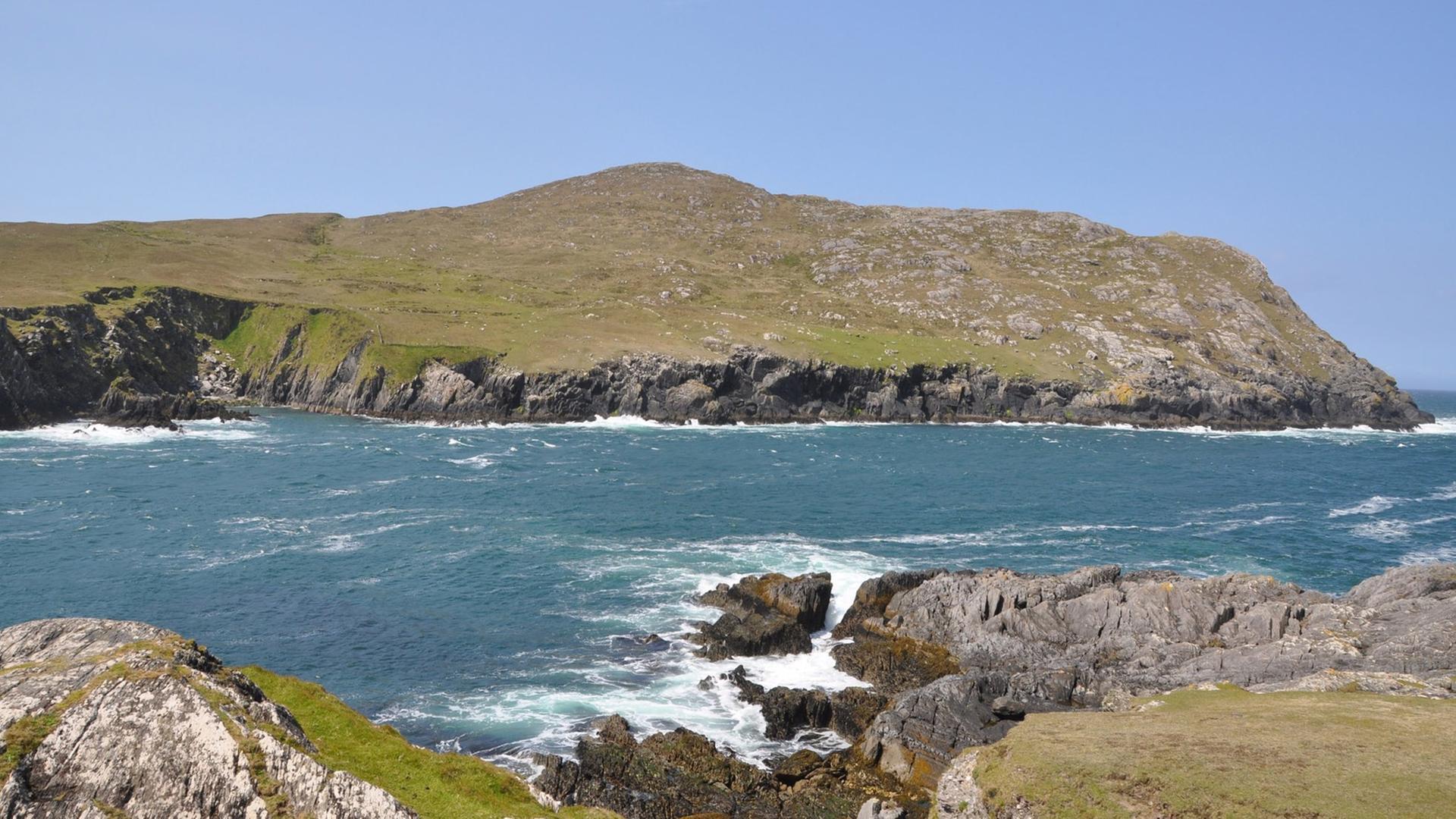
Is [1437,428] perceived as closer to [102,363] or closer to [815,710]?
[815,710]

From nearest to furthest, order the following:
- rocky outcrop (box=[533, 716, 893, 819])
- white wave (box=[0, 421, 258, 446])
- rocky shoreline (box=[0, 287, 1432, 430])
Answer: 1. rocky outcrop (box=[533, 716, 893, 819])
2. white wave (box=[0, 421, 258, 446])
3. rocky shoreline (box=[0, 287, 1432, 430])

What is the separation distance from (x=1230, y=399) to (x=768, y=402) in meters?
84.6

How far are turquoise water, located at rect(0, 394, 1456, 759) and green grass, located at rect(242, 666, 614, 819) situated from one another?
12.4 metres

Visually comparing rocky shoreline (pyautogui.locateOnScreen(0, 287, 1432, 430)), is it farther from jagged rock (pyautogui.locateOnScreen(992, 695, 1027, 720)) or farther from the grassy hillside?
jagged rock (pyautogui.locateOnScreen(992, 695, 1027, 720))

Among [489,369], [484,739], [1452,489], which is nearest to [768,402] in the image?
[489,369]

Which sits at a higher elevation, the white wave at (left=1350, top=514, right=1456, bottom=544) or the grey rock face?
the white wave at (left=1350, top=514, right=1456, bottom=544)

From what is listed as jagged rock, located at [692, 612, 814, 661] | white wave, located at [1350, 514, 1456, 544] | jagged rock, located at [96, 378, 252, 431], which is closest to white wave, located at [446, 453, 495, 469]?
jagged rock, located at [96, 378, 252, 431]

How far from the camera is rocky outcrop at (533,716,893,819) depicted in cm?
2795

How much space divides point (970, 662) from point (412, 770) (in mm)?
29698

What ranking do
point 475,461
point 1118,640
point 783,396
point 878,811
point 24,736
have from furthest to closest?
point 783,396
point 475,461
point 1118,640
point 878,811
point 24,736

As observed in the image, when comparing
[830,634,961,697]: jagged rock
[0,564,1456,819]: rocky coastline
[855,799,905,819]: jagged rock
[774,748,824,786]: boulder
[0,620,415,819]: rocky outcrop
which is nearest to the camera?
[0,620,415,819]: rocky outcrop

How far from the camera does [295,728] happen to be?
16.8 m

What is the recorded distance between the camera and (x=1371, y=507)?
3167 inches

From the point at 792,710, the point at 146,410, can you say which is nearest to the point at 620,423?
the point at 146,410
